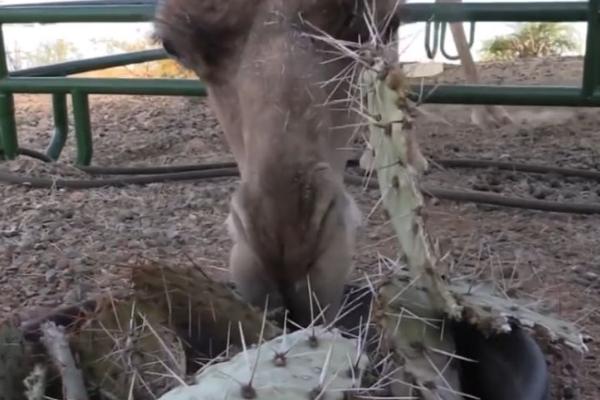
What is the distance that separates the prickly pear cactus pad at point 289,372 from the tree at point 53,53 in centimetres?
666

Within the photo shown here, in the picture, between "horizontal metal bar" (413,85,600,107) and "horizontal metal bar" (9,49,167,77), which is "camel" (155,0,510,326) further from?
"horizontal metal bar" (9,49,167,77)

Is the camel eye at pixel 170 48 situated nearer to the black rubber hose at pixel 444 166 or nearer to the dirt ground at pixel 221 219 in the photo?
the dirt ground at pixel 221 219

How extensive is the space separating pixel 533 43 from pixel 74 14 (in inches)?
198

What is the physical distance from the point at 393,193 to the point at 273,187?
0.30 metres

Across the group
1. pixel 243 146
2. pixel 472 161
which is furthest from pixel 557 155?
pixel 243 146

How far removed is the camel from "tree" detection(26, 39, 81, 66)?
601 cm

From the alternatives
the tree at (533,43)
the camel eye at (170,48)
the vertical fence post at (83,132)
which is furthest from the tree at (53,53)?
the camel eye at (170,48)

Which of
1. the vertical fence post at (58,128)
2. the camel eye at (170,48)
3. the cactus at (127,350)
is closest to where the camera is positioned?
the cactus at (127,350)

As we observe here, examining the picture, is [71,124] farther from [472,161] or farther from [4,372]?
[4,372]

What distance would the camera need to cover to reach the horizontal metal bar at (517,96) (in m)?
3.31

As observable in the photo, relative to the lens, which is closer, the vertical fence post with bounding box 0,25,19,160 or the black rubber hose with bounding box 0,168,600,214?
the black rubber hose with bounding box 0,168,600,214

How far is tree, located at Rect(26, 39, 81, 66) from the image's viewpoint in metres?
7.57

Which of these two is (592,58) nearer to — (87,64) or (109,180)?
(109,180)

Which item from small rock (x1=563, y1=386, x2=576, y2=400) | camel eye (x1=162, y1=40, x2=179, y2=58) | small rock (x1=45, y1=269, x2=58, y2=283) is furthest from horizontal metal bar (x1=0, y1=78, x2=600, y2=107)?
small rock (x1=563, y1=386, x2=576, y2=400)
